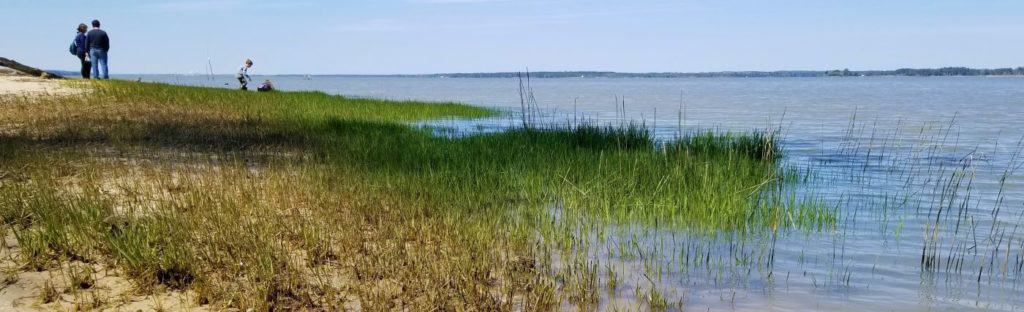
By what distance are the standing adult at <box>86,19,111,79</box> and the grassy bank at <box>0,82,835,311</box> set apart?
11.9 metres

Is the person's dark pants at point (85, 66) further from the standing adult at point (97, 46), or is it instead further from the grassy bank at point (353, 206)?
the grassy bank at point (353, 206)

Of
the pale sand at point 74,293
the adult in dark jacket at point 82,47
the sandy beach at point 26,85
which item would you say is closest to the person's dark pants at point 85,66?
the adult in dark jacket at point 82,47

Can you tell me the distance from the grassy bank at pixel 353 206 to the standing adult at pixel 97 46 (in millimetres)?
11928

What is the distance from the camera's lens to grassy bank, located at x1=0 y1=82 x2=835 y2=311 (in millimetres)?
5051

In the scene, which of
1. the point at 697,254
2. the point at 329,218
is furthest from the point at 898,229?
the point at 329,218

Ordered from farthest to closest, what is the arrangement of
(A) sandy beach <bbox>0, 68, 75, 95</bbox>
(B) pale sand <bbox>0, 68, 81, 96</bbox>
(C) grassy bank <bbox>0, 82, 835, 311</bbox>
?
(A) sandy beach <bbox>0, 68, 75, 95</bbox>
(B) pale sand <bbox>0, 68, 81, 96</bbox>
(C) grassy bank <bbox>0, 82, 835, 311</bbox>

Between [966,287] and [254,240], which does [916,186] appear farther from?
[254,240]

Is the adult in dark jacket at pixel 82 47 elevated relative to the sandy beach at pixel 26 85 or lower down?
elevated

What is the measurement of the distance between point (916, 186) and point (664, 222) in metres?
5.38

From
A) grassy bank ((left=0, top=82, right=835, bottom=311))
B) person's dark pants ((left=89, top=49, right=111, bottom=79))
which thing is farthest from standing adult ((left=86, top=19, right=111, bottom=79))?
grassy bank ((left=0, top=82, right=835, bottom=311))

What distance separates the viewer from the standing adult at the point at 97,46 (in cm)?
2502

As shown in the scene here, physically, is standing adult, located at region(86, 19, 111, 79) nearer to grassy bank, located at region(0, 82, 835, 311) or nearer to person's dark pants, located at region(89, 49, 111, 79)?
person's dark pants, located at region(89, 49, 111, 79)

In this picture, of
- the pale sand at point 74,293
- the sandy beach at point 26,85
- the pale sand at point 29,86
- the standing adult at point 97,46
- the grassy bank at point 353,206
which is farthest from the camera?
the standing adult at point 97,46

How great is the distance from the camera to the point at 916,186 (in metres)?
11.1
